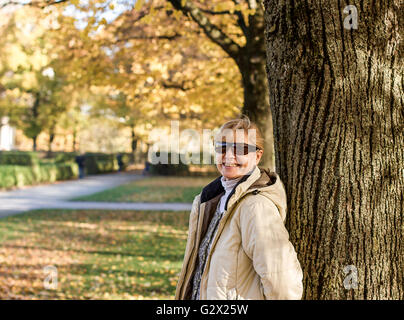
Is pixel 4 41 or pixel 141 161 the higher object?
pixel 4 41

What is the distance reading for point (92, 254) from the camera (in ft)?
→ 26.7

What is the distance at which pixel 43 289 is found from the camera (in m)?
6.04

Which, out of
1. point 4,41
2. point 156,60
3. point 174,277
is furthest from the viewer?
point 4,41

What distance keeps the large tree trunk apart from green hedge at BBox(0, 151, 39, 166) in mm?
23484

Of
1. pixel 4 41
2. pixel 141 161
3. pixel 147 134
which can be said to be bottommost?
pixel 141 161

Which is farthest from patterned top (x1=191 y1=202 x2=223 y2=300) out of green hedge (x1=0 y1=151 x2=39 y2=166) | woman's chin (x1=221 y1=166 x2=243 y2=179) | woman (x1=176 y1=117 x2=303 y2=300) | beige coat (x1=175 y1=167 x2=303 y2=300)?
green hedge (x1=0 y1=151 x2=39 y2=166)

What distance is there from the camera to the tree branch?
6.27 metres

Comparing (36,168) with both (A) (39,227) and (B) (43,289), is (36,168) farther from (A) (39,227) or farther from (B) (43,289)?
(B) (43,289)

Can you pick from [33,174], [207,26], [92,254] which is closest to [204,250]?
[207,26]

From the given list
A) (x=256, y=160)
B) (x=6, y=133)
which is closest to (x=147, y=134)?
(x=6, y=133)

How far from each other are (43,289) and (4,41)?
19.1m

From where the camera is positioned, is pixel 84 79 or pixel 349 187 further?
pixel 84 79

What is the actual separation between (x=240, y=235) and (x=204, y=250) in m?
0.27

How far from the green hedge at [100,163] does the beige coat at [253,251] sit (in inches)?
1237
